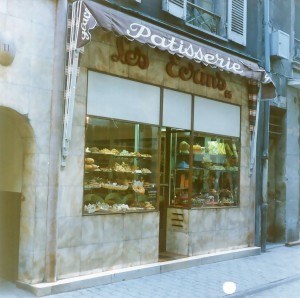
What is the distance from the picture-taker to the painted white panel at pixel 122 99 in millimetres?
8469

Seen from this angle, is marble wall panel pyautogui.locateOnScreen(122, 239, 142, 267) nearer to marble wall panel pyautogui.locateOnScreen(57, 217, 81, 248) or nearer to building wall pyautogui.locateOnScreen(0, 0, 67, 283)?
marble wall panel pyautogui.locateOnScreen(57, 217, 81, 248)

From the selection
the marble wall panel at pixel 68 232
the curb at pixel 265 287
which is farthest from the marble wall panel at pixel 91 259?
the curb at pixel 265 287

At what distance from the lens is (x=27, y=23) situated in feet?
24.0

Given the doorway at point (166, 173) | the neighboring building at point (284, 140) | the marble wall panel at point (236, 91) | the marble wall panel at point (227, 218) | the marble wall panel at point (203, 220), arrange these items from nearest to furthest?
the marble wall panel at point (203, 220)
the doorway at point (166, 173)
the marble wall panel at point (227, 218)
the marble wall panel at point (236, 91)
the neighboring building at point (284, 140)

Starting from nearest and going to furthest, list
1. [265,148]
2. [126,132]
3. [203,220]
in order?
1. [126,132]
2. [203,220]
3. [265,148]

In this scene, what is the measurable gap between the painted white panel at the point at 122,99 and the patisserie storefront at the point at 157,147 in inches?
0.7

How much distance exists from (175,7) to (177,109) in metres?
2.17

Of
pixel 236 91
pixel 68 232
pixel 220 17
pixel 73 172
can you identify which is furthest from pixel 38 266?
pixel 220 17

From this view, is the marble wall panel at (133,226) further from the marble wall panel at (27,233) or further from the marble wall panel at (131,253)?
the marble wall panel at (27,233)

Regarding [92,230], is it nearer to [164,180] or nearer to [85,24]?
[164,180]

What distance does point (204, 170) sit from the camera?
11.3m

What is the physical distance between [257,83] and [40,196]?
22.5ft

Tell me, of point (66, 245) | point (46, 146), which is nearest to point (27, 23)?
point (46, 146)

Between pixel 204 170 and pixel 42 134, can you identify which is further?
pixel 204 170
